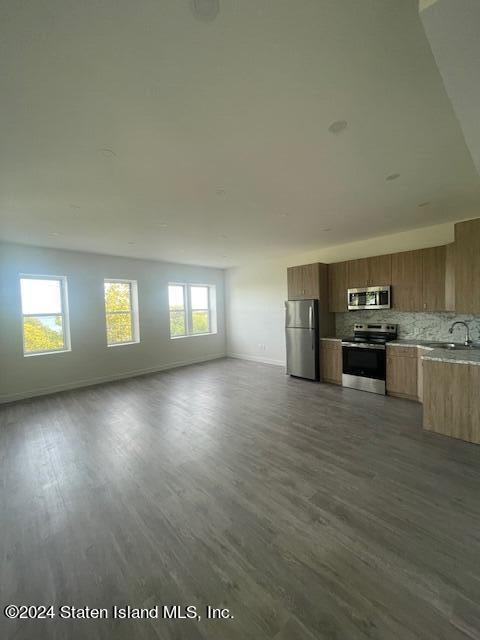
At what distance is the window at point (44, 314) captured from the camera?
4.84m

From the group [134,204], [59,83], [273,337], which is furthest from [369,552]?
[273,337]

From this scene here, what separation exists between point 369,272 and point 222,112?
404cm

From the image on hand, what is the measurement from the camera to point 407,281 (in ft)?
14.2

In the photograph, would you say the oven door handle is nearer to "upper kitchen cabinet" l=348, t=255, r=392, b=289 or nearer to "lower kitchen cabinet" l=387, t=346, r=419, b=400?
"lower kitchen cabinet" l=387, t=346, r=419, b=400

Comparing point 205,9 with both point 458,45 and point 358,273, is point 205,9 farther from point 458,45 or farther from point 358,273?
point 358,273

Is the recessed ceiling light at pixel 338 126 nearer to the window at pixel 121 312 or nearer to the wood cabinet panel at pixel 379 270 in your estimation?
the wood cabinet panel at pixel 379 270

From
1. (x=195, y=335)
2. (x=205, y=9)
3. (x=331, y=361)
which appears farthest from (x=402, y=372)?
(x=195, y=335)

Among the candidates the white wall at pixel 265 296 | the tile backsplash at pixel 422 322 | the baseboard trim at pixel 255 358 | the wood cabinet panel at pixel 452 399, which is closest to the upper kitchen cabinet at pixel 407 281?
the tile backsplash at pixel 422 322

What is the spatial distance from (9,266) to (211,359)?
5.10 meters

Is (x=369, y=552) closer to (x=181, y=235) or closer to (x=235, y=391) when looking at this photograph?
(x=235, y=391)

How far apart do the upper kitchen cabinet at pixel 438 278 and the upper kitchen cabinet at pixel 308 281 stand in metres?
1.71

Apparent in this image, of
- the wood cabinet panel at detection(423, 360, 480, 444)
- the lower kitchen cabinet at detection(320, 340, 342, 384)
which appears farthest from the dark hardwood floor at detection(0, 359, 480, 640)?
the lower kitchen cabinet at detection(320, 340, 342, 384)

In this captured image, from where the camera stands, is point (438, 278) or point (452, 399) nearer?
point (452, 399)

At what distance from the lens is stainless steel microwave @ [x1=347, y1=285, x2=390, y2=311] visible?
15.0 ft
